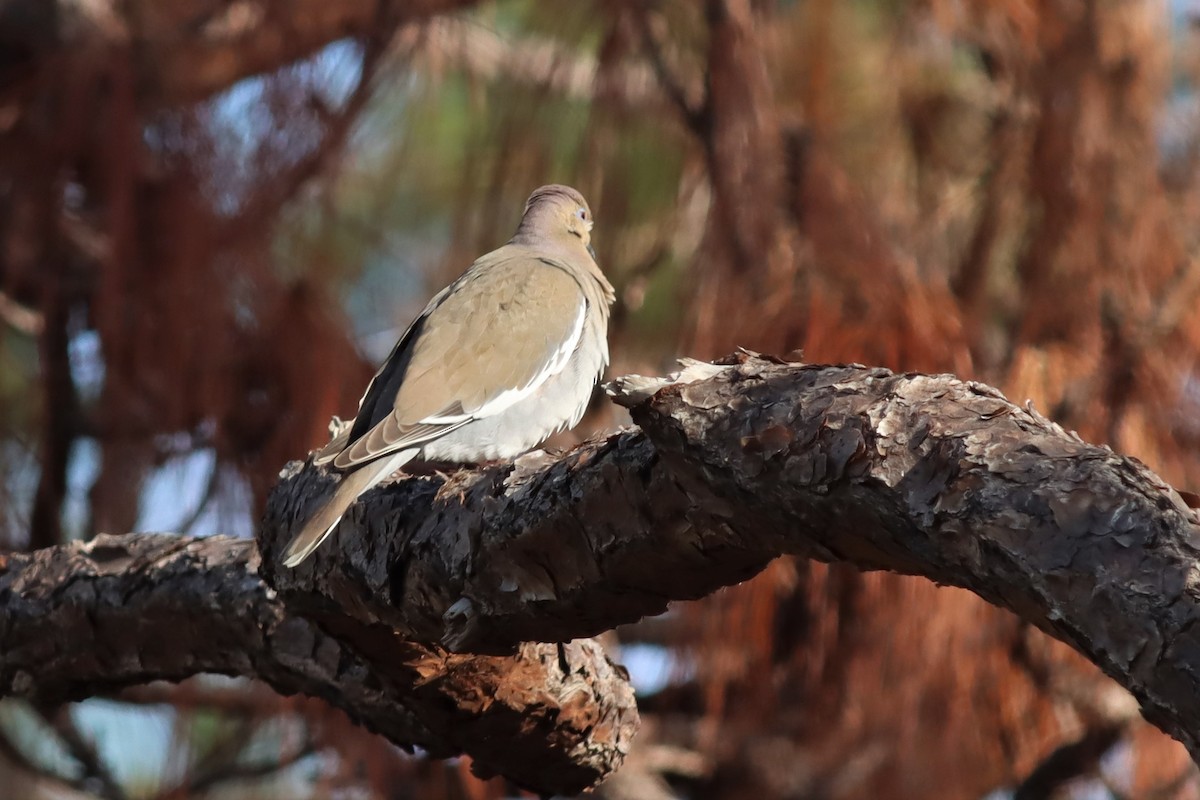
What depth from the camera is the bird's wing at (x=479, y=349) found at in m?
2.53

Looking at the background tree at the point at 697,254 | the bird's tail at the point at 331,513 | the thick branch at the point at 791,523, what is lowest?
the background tree at the point at 697,254

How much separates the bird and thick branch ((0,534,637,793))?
32cm

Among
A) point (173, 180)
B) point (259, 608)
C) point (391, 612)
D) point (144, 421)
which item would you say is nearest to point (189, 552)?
point (259, 608)

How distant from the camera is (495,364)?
2.74 meters

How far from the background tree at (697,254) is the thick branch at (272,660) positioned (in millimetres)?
814

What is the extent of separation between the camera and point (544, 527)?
158 cm

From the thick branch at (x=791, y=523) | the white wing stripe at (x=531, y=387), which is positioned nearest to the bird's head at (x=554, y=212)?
the white wing stripe at (x=531, y=387)

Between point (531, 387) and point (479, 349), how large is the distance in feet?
0.42

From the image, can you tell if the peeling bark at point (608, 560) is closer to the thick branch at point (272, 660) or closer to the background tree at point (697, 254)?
the thick branch at point (272, 660)

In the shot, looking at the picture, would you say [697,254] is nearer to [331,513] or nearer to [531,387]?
[531,387]

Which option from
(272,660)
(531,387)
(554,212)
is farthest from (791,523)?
(554,212)

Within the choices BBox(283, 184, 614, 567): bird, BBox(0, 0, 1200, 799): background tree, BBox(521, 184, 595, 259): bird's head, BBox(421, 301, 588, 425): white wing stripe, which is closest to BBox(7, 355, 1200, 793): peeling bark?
BBox(283, 184, 614, 567): bird

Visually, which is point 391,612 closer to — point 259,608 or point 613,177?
point 259,608

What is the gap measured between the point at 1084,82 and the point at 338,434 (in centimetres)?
204
